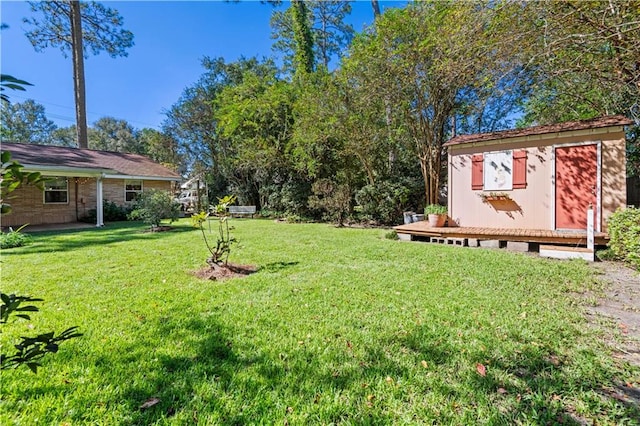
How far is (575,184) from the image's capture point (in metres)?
7.02

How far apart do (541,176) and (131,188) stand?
17175 millimetres

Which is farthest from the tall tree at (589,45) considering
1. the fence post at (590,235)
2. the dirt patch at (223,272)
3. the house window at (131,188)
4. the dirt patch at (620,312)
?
the house window at (131,188)

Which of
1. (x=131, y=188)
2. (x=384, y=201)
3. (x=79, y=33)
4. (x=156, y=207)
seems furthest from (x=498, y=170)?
(x=79, y=33)

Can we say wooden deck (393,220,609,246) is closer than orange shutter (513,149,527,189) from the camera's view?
Yes

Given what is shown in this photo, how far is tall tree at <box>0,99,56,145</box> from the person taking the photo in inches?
1248

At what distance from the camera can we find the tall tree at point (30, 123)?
31703 mm

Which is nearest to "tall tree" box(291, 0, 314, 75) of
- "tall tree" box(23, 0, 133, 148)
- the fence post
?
"tall tree" box(23, 0, 133, 148)

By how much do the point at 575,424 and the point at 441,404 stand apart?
2.51ft

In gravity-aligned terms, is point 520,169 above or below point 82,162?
below

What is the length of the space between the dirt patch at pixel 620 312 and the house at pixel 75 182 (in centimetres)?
1357

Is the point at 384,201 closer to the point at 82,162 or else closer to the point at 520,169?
the point at 520,169

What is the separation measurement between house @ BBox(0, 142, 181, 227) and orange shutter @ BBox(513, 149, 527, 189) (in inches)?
544

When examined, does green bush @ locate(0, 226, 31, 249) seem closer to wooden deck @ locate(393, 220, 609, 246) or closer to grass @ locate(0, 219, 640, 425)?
grass @ locate(0, 219, 640, 425)

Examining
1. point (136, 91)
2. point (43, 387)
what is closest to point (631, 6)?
point (43, 387)
